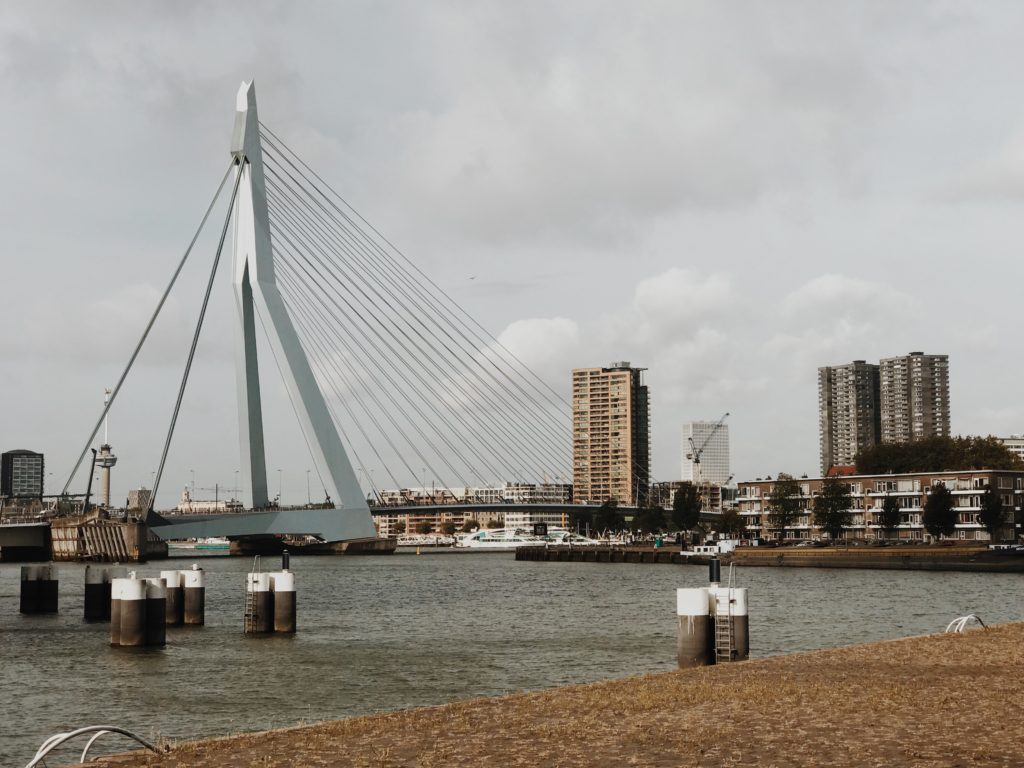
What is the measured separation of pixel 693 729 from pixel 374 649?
67.2 ft

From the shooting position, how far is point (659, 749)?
11.0 m

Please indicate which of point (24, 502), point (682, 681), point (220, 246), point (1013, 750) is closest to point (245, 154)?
point (220, 246)

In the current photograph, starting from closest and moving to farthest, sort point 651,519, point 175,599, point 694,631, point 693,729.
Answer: point 693,729 < point 694,631 < point 175,599 < point 651,519

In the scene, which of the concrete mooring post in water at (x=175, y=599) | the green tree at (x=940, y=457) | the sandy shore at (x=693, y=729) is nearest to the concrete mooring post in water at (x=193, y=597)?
the concrete mooring post in water at (x=175, y=599)

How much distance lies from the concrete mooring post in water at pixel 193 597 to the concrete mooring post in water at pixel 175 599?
0.11 metres

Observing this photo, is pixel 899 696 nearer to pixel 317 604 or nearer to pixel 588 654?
pixel 588 654

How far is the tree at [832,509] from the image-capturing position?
4326 inches

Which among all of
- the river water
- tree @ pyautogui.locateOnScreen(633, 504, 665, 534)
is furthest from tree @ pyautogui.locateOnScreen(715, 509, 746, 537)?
the river water

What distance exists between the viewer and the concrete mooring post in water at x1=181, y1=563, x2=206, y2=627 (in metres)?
37.4

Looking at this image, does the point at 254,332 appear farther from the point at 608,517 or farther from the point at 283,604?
the point at 608,517

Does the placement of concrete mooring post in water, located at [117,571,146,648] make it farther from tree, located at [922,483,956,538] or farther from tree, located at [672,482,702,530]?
tree, located at [672,482,702,530]

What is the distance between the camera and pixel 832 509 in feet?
361

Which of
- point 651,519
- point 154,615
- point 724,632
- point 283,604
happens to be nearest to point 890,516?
point 651,519

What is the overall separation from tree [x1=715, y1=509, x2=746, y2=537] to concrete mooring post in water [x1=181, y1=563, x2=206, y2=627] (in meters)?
98.8
